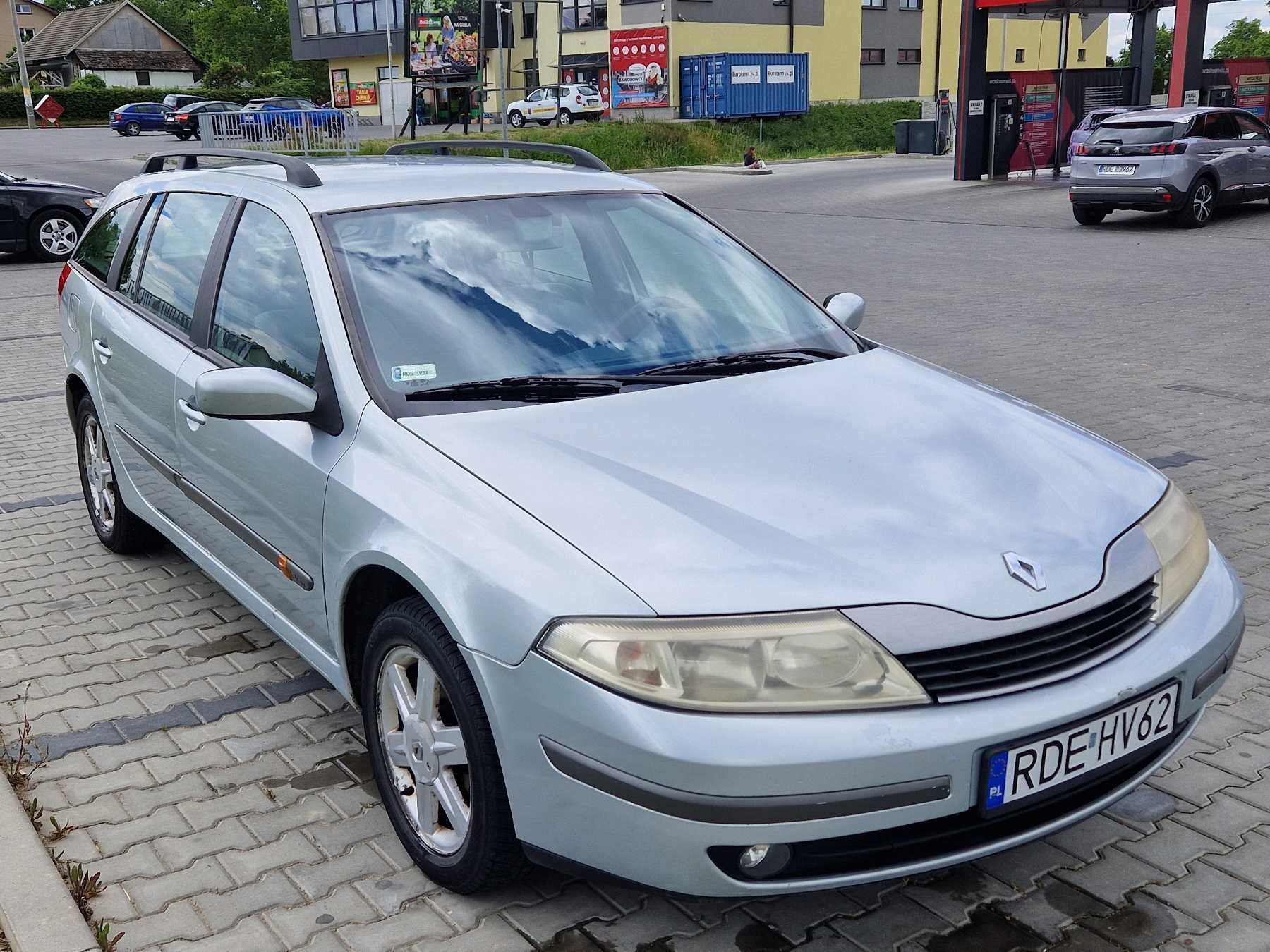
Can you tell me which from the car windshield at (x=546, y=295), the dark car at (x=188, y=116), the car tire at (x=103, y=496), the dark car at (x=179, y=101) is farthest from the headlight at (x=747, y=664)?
the dark car at (x=179, y=101)

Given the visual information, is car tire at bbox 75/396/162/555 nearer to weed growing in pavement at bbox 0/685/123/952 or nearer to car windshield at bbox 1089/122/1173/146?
weed growing in pavement at bbox 0/685/123/952

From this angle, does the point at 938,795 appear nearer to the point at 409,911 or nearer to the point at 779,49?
the point at 409,911

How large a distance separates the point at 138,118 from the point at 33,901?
52522 mm

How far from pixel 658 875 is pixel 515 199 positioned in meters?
2.15

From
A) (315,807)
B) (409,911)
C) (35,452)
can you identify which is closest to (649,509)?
(409,911)

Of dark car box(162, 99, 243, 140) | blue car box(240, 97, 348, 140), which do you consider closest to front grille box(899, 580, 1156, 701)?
blue car box(240, 97, 348, 140)

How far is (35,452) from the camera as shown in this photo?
732 cm

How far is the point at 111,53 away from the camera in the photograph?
89375 mm

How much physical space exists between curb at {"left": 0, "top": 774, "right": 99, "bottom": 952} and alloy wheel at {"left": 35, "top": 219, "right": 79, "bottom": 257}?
1577cm

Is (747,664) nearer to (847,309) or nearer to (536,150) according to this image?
(847,309)

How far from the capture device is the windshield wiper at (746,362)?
11.3ft

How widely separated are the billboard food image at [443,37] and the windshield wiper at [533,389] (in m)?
42.6

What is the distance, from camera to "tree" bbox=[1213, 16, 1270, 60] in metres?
92.5

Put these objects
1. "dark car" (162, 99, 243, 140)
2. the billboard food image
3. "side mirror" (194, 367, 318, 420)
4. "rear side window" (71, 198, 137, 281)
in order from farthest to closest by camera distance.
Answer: "dark car" (162, 99, 243, 140) < the billboard food image < "rear side window" (71, 198, 137, 281) < "side mirror" (194, 367, 318, 420)
